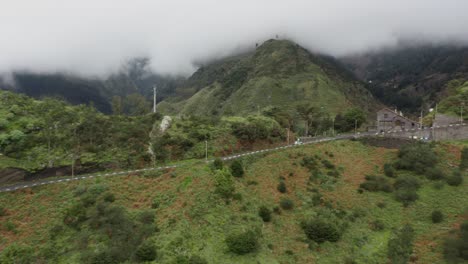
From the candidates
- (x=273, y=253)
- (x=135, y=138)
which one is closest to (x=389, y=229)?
(x=273, y=253)

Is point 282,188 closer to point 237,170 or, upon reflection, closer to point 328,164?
point 237,170

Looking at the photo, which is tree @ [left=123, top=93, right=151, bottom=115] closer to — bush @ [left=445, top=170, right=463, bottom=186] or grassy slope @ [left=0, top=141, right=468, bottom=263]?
grassy slope @ [left=0, top=141, right=468, bottom=263]

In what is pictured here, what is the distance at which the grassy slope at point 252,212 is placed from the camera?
31.9m

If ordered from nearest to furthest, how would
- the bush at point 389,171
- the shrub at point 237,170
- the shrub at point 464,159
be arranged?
the shrub at point 237,170 → the bush at point 389,171 → the shrub at point 464,159

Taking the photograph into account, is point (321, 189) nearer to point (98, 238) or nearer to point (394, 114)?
point (98, 238)

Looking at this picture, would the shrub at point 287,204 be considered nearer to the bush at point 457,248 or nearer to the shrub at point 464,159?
the bush at point 457,248

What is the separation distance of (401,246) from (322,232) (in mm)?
8654

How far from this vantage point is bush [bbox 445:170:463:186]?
45.7 m

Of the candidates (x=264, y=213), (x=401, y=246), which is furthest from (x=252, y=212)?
(x=401, y=246)

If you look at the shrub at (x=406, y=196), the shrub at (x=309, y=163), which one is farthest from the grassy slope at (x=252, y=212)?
the shrub at (x=309, y=163)

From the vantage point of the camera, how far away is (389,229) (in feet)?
125

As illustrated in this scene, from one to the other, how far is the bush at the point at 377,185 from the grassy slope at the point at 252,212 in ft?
3.54

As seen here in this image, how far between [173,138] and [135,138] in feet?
28.1

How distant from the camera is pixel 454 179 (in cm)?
4581
